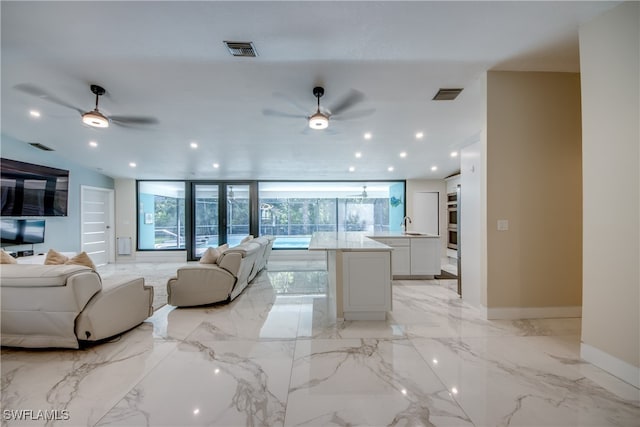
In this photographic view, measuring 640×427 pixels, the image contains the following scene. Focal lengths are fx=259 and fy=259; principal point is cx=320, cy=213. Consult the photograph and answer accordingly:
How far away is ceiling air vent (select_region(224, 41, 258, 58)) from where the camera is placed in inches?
87.7

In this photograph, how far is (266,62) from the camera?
252cm

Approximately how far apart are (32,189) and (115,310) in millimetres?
4366

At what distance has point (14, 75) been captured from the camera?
272cm

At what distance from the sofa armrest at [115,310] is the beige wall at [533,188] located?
385 cm

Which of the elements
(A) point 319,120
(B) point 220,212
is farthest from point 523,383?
(B) point 220,212

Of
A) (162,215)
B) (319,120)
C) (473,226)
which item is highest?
(319,120)

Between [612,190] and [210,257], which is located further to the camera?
[210,257]

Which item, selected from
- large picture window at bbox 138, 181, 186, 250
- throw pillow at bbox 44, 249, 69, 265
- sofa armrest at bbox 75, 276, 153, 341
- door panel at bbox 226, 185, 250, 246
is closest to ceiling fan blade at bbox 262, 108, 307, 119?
sofa armrest at bbox 75, 276, 153, 341

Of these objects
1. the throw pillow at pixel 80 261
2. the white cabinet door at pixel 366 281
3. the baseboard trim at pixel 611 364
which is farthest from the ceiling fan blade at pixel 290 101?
the baseboard trim at pixel 611 364

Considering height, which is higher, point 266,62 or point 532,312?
point 266,62

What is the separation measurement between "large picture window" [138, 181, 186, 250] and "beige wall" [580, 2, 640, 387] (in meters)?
8.16

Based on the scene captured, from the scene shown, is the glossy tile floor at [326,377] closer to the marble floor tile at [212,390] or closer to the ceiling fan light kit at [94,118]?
the marble floor tile at [212,390]

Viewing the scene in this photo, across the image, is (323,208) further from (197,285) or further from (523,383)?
(523,383)

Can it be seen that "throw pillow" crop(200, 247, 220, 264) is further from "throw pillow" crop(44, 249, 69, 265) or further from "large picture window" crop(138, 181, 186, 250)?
"large picture window" crop(138, 181, 186, 250)
